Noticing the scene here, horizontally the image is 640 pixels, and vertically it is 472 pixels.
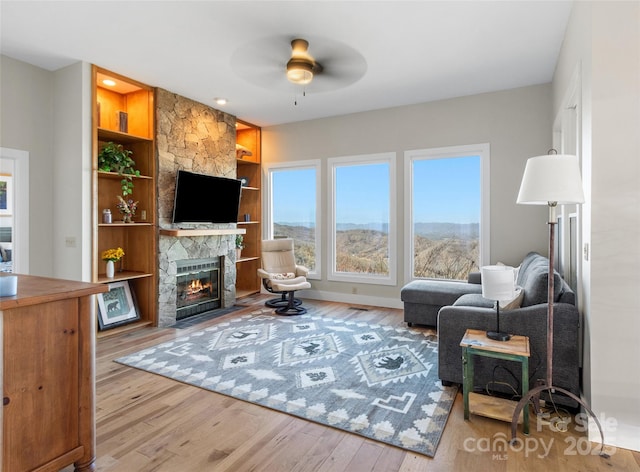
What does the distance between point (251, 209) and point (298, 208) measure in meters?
0.92

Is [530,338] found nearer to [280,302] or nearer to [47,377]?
[47,377]

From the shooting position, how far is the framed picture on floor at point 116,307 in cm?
414

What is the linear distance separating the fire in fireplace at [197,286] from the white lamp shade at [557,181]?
4.25 meters

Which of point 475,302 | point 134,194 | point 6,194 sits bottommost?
point 475,302

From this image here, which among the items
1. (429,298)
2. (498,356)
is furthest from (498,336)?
(429,298)

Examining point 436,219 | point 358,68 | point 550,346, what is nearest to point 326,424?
point 550,346

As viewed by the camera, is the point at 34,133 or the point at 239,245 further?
the point at 239,245

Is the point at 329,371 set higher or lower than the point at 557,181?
lower

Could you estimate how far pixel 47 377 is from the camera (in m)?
1.68

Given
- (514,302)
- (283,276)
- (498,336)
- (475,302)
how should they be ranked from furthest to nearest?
1. (283,276)
2. (475,302)
3. (514,302)
4. (498,336)

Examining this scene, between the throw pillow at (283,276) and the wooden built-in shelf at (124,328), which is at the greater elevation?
the throw pillow at (283,276)

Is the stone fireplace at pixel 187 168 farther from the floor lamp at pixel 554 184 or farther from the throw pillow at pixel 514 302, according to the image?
the floor lamp at pixel 554 184

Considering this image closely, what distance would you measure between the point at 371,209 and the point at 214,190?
7.69 feet

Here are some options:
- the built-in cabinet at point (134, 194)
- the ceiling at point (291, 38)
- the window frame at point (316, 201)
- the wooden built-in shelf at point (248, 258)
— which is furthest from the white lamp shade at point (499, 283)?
the wooden built-in shelf at point (248, 258)
